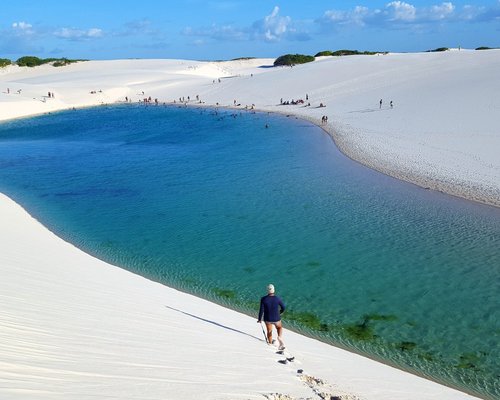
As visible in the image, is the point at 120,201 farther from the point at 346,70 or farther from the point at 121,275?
the point at 346,70

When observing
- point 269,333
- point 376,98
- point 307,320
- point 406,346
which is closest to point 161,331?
point 269,333

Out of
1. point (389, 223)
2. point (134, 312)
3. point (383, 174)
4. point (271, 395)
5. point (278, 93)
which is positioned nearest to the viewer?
point (271, 395)

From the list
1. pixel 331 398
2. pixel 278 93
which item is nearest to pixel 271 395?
pixel 331 398

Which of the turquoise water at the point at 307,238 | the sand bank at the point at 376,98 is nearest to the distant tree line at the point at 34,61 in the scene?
the sand bank at the point at 376,98

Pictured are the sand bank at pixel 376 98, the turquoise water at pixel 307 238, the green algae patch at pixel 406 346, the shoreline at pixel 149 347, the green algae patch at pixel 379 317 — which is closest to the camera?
the shoreline at pixel 149 347

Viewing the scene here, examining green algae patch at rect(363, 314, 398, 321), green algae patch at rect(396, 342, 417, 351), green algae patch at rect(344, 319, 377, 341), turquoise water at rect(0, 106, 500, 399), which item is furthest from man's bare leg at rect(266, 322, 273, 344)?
green algae patch at rect(363, 314, 398, 321)

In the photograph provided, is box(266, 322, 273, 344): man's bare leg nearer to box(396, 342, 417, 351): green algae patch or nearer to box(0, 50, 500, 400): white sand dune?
box(0, 50, 500, 400): white sand dune

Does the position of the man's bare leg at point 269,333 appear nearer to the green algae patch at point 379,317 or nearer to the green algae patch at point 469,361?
the green algae patch at point 379,317
